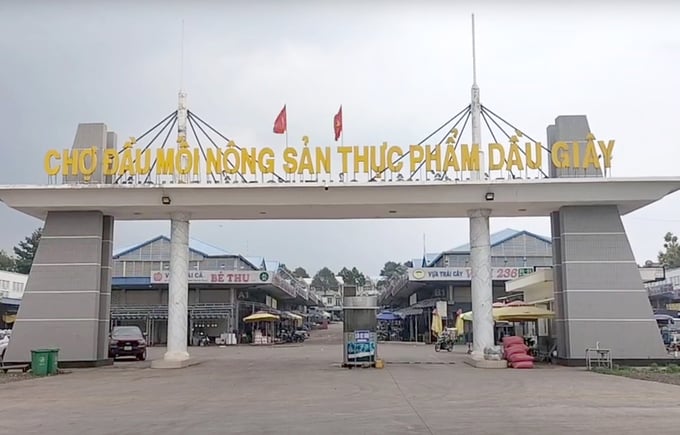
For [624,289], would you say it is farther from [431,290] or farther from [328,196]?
[431,290]

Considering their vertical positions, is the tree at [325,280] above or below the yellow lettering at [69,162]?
above

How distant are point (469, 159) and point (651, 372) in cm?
840

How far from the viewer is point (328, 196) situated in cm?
2323

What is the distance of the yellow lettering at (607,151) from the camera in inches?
886

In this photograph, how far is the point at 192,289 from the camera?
47781mm

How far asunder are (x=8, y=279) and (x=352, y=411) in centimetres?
5982

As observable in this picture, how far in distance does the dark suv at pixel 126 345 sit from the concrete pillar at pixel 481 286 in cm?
1417

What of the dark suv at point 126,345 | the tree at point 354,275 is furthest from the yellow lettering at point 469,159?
the tree at point 354,275

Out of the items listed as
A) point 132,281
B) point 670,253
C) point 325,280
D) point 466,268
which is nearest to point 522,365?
point 466,268

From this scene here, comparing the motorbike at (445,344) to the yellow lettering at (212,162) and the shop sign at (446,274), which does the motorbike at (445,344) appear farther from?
the yellow lettering at (212,162)

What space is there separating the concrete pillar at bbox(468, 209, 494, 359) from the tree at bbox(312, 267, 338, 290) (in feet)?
506

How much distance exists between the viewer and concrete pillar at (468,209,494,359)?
77.6 ft

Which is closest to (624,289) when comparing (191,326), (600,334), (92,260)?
(600,334)

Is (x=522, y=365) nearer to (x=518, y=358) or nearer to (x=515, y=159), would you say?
(x=518, y=358)
